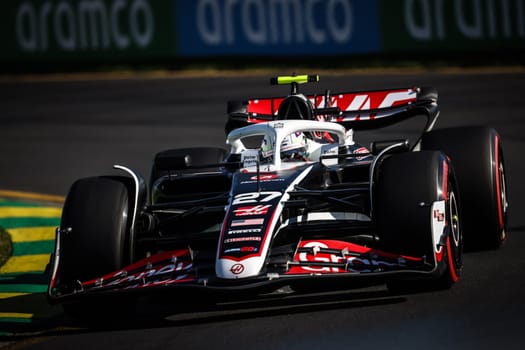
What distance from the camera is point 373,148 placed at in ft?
29.2

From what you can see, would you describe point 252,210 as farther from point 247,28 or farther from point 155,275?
point 247,28

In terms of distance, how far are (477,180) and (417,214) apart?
162cm

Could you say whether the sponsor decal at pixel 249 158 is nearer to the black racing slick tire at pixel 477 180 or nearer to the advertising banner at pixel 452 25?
the black racing slick tire at pixel 477 180

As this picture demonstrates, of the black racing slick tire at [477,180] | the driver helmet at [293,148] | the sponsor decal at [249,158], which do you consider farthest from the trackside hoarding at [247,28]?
the sponsor decal at [249,158]

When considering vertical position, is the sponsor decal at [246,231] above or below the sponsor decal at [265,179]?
below

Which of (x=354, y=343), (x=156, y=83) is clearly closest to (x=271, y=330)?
(x=354, y=343)

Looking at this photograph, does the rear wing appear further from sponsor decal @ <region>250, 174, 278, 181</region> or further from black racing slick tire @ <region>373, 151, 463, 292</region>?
black racing slick tire @ <region>373, 151, 463, 292</region>

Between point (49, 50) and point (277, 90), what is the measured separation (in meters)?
9.80

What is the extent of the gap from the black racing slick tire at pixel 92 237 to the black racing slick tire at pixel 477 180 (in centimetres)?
268

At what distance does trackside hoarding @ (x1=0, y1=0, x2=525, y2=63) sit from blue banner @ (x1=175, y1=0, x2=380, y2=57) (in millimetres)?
22

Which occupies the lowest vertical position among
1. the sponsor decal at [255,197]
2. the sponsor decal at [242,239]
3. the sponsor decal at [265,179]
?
the sponsor decal at [242,239]

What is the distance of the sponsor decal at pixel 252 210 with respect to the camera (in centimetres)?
788

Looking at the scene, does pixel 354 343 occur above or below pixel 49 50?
below

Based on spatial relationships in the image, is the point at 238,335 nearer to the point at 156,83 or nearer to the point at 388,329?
the point at 388,329
